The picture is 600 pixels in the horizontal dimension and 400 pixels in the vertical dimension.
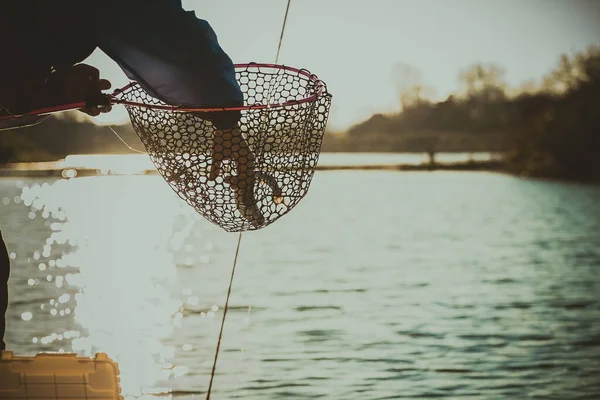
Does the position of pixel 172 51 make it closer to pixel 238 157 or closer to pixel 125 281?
pixel 238 157

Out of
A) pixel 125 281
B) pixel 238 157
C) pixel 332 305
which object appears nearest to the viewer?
pixel 238 157

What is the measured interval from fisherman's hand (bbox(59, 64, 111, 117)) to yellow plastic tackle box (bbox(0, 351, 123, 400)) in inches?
25.9

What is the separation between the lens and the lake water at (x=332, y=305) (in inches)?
266

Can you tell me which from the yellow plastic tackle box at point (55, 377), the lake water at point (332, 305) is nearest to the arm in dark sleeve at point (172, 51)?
the yellow plastic tackle box at point (55, 377)

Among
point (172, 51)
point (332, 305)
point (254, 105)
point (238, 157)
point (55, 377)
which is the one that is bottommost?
point (332, 305)

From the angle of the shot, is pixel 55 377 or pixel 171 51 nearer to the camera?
pixel 171 51

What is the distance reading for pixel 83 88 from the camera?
7.25 ft

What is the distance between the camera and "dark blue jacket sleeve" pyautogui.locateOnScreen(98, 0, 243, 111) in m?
2.12

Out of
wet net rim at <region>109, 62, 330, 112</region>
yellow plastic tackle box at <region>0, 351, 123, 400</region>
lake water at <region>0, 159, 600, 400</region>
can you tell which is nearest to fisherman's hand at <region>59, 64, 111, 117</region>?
wet net rim at <region>109, 62, 330, 112</region>

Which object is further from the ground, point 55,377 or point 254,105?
point 254,105

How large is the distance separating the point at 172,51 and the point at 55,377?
0.93m

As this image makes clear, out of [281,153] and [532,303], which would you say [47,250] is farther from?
[281,153]

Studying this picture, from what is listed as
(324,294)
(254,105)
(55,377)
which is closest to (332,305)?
(324,294)

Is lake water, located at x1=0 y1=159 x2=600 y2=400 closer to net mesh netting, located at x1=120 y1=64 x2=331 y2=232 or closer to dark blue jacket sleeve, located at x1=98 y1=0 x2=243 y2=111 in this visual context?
net mesh netting, located at x1=120 y1=64 x2=331 y2=232
